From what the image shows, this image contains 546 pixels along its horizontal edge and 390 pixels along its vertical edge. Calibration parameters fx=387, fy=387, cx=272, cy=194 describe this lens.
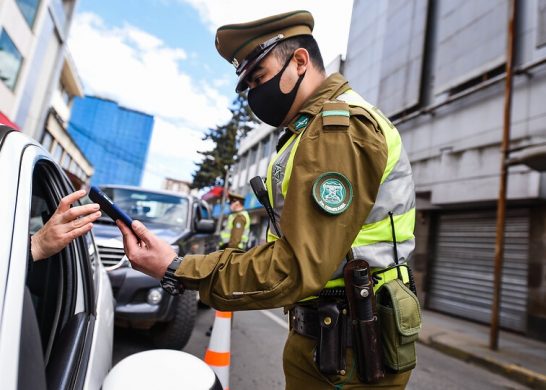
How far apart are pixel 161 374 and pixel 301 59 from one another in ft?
3.40

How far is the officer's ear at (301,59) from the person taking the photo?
127cm

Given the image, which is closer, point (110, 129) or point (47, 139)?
point (47, 139)

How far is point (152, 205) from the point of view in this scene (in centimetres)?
500

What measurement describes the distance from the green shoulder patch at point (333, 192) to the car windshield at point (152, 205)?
157 inches

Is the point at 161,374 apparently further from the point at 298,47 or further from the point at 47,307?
the point at 298,47

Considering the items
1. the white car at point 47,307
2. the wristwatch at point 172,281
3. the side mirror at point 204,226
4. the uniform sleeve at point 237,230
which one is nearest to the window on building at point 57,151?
the uniform sleeve at point 237,230

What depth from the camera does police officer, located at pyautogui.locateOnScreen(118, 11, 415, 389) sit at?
87 cm

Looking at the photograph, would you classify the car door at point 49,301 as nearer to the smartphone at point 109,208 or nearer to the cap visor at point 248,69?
the smartphone at point 109,208

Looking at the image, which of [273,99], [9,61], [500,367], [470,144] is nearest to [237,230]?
[500,367]

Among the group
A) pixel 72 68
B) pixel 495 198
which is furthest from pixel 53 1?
pixel 495 198

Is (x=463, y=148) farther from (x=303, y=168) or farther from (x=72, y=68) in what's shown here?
(x=72, y=68)

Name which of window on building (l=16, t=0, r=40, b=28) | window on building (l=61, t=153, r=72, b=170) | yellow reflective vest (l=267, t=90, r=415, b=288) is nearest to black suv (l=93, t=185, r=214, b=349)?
yellow reflective vest (l=267, t=90, r=415, b=288)

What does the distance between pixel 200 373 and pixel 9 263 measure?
1.88 ft

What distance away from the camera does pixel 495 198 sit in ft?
23.9
